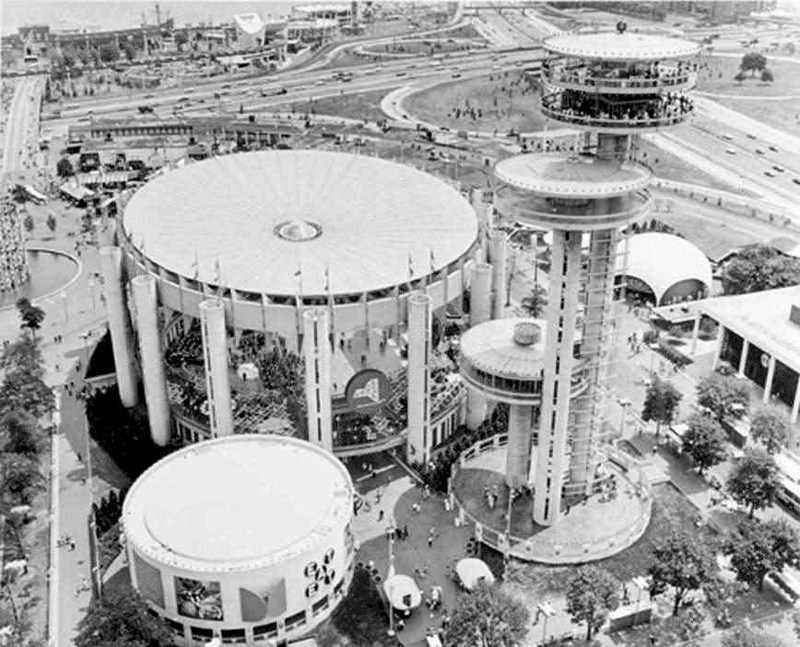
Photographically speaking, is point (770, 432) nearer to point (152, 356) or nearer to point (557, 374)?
point (557, 374)

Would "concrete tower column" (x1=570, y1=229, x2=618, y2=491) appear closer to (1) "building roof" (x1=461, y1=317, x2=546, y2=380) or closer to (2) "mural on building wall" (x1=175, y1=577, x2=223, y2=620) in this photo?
(1) "building roof" (x1=461, y1=317, x2=546, y2=380)

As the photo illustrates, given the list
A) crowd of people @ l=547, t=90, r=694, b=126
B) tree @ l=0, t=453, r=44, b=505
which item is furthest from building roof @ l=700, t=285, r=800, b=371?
tree @ l=0, t=453, r=44, b=505

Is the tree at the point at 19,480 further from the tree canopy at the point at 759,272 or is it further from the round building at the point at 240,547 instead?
the tree canopy at the point at 759,272

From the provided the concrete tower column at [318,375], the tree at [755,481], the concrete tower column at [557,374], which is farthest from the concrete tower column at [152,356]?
the tree at [755,481]

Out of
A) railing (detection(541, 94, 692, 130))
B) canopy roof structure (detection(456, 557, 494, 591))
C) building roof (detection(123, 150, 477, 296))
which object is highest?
railing (detection(541, 94, 692, 130))

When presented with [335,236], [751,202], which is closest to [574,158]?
[335,236]
